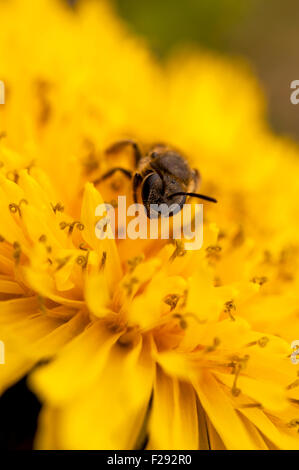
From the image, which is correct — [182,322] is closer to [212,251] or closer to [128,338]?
[128,338]

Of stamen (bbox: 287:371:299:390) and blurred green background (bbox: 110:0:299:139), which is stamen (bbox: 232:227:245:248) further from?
blurred green background (bbox: 110:0:299:139)

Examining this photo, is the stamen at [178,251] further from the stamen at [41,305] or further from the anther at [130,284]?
the stamen at [41,305]

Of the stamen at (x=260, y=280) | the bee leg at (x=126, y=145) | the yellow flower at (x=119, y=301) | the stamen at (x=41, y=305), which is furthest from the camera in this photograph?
the bee leg at (x=126, y=145)

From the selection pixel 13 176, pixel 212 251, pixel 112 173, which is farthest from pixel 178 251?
pixel 13 176

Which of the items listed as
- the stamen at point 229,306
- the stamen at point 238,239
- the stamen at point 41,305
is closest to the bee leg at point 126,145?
the stamen at point 238,239

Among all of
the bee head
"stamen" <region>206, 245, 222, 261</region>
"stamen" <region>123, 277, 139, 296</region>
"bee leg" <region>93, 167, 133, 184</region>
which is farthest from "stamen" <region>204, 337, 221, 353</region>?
"bee leg" <region>93, 167, 133, 184</region>
